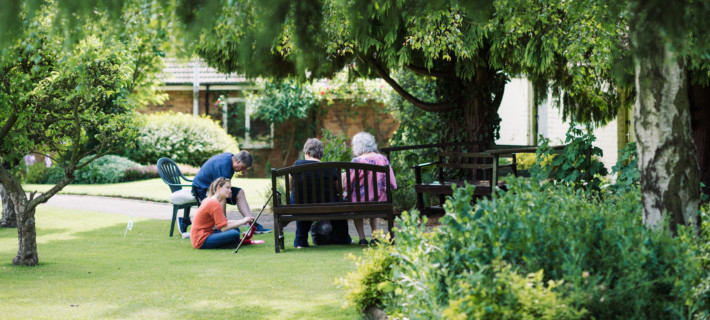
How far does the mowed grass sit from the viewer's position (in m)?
4.77

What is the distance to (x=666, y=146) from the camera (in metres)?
3.96

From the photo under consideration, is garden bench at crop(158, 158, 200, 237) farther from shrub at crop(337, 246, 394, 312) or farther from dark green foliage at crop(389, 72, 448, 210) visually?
shrub at crop(337, 246, 394, 312)

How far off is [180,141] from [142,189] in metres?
4.47

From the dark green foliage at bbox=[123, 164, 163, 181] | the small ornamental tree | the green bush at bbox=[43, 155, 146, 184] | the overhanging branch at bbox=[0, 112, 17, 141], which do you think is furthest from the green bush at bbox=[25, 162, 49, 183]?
the overhanging branch at bbox=[0, 112, 17, 141]

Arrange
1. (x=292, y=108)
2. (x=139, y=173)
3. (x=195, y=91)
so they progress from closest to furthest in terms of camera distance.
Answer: (x=139, y=173) → (x=292, y=108) → (x=195, y=91)

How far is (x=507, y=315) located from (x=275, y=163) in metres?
20.6

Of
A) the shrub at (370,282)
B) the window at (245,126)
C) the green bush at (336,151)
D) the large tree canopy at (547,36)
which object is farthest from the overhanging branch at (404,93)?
the window at (245,126)

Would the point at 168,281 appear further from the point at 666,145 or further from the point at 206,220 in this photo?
the point at 666,145

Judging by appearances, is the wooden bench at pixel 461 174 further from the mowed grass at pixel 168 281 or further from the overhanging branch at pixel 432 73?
the mowed grass at pixel 168 281

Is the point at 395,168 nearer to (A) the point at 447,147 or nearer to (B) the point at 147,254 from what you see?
(A) the point at 447,147

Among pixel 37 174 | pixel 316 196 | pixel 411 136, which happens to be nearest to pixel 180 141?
pixel 37 174

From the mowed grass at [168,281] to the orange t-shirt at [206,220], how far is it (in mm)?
187

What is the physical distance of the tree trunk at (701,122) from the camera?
9.07 metres

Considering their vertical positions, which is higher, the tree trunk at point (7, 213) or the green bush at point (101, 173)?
the green bush at point (101, 173)
